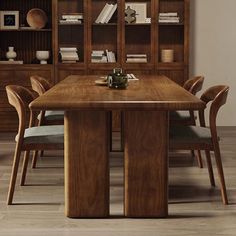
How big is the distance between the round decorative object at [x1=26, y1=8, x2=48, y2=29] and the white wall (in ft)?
5.81

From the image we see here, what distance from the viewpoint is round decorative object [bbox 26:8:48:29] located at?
7242mm

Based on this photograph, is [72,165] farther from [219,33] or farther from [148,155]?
[219,33]

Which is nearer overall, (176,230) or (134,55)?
(176,230)

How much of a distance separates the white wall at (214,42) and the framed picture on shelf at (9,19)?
2.07 meters

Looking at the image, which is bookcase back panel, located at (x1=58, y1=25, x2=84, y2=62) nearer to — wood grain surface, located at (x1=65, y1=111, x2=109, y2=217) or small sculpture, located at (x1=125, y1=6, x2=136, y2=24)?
small sculpture, located at (x1=125, y1=6, x2=136, y2=24)

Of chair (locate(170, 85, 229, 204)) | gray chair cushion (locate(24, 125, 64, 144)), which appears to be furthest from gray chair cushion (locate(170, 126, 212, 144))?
gray chair cushion (locate(24, 125, 64, 144))

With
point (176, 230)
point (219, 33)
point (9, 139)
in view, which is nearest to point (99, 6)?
point (219, 33)

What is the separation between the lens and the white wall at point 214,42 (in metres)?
7.47

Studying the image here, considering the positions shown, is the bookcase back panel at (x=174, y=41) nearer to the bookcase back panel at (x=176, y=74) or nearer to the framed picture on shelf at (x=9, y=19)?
the bookcase back panel at (x=176, y=74)

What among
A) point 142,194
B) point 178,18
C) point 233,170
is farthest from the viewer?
point 178,18

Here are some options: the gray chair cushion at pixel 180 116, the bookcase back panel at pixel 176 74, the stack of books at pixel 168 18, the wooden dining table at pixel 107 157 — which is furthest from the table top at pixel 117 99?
the stack of books at pixel 168 18

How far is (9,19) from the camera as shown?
7.30 m

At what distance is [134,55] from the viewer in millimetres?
7270

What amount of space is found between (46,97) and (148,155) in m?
0.73
